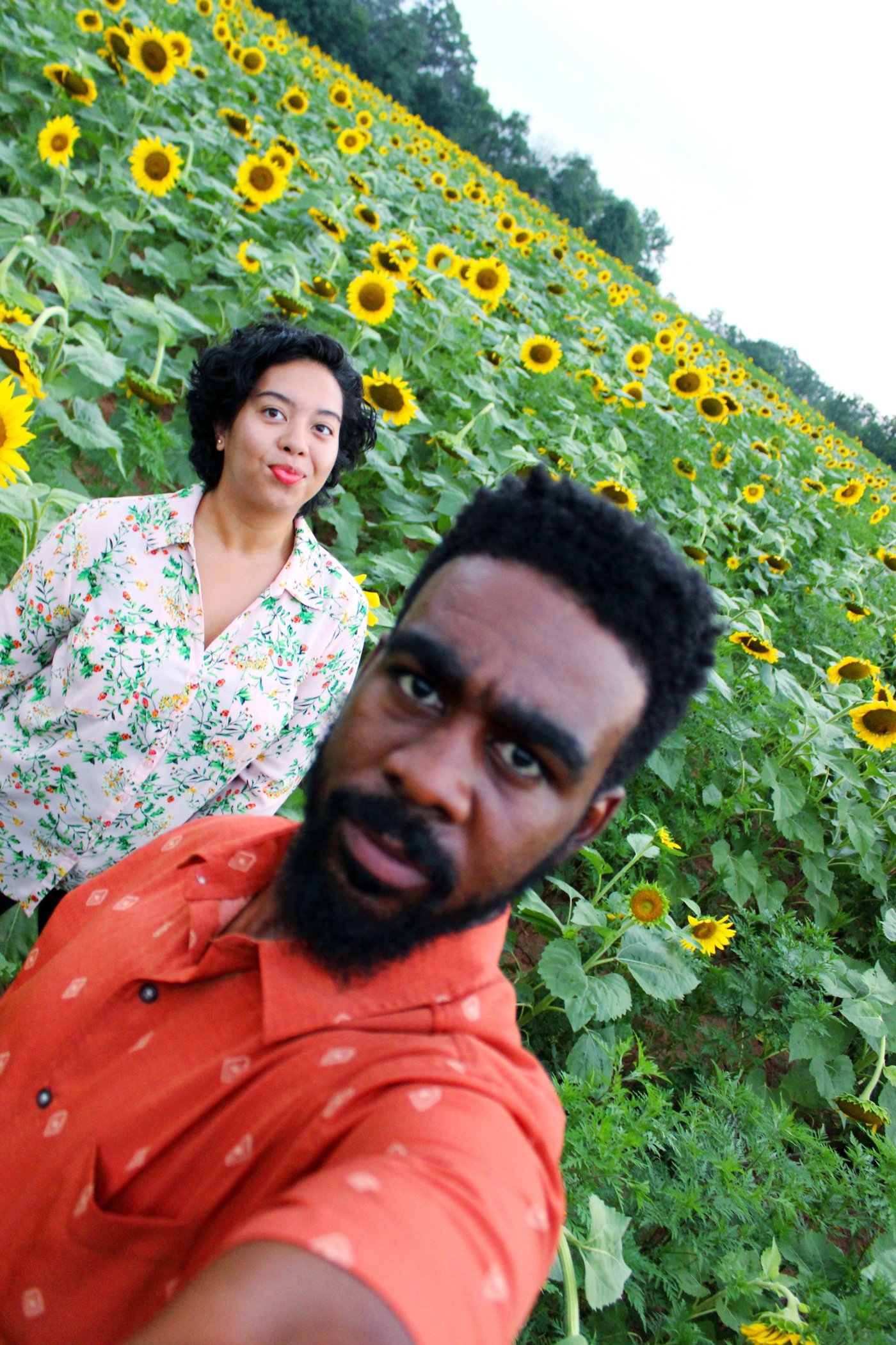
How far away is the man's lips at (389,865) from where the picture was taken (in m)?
0.97

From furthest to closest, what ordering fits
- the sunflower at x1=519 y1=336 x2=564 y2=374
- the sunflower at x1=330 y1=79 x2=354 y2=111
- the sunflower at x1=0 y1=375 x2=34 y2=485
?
the sunflower at x1=330 y1=79 x2=354 y2=111, the sunflower at x1=519 y1=336 x2=564 y2=374, the sunflower at x1=0 y1=375 x2=34 y2=485

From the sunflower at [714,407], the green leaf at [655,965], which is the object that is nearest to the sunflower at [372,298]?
the sunflower at [714,407]

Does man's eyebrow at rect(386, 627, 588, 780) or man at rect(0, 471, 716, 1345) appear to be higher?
man's eyebrow at rect(386, 627, 588, 780)

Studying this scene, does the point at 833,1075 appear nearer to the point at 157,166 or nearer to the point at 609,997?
the point at 609,997

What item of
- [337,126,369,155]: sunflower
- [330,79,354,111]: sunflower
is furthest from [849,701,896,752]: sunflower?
[330,79,354,111]: sunflower

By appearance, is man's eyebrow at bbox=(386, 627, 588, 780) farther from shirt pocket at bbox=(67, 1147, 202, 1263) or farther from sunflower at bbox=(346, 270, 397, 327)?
sunflower at bbox=(346, 270, 397, 327)

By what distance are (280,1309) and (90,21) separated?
7.42 meters

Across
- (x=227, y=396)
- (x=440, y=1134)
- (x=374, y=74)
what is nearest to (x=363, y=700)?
(x=440, y=1134)

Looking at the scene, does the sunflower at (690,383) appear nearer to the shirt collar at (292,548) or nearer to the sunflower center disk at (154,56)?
the sunflower center disk at (154,56)

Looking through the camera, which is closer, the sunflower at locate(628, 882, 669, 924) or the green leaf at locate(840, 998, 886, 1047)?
the sunflower at locate(628, 882, 669, 924)

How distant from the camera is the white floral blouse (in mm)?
2213

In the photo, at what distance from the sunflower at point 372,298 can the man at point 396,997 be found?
13.2 feet

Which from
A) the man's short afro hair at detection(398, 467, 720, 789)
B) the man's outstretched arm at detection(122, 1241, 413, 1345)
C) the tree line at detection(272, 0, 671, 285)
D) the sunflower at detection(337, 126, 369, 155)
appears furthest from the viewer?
the tree line at detection(272, 0, 671, 285)

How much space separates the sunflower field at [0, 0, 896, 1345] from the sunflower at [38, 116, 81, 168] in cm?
2
